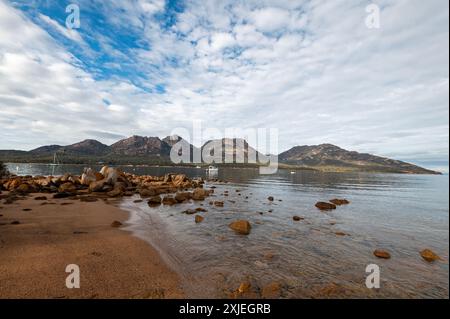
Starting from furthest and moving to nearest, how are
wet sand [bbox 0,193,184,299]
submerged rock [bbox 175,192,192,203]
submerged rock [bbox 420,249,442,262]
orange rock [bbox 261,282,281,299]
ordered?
submerged rock [bbox 175,192,192,203], submerged rock [bbox 420,249,442,262], orange rock [bbox 261,282,281,299], wet sand [bbox 0,193,184,299]

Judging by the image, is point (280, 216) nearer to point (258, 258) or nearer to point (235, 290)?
point (258, 258)

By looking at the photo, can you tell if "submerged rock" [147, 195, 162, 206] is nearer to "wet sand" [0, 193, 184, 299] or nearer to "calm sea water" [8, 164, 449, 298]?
"calm sea water" [8, 164, 449, 298]

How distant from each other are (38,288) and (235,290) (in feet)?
21.5

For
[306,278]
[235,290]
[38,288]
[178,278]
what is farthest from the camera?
[306,278]

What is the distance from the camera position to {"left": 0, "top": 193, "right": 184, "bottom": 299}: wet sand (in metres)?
6.97

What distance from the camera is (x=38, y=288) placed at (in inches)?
269

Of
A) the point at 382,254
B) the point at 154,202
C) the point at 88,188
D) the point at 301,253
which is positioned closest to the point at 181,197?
the point at 154,202

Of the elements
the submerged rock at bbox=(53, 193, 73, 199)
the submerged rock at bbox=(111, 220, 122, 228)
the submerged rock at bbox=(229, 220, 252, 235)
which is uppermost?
the submerged rock at bbox=(53, 193, 73, 199)

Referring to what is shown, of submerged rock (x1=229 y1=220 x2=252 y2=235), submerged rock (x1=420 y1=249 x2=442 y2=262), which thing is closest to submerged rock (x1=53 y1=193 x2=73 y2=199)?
submerged rock (x1=229 y1=220 x2=252 y2=235)

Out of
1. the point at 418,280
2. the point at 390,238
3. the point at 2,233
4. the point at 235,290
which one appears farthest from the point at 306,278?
the point at 2,233

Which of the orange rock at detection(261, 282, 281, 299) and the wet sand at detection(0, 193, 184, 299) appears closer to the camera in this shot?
the wet sand at detection(0, 193, 184, 299)

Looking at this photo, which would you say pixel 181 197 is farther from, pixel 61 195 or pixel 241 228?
pixel 241 228
